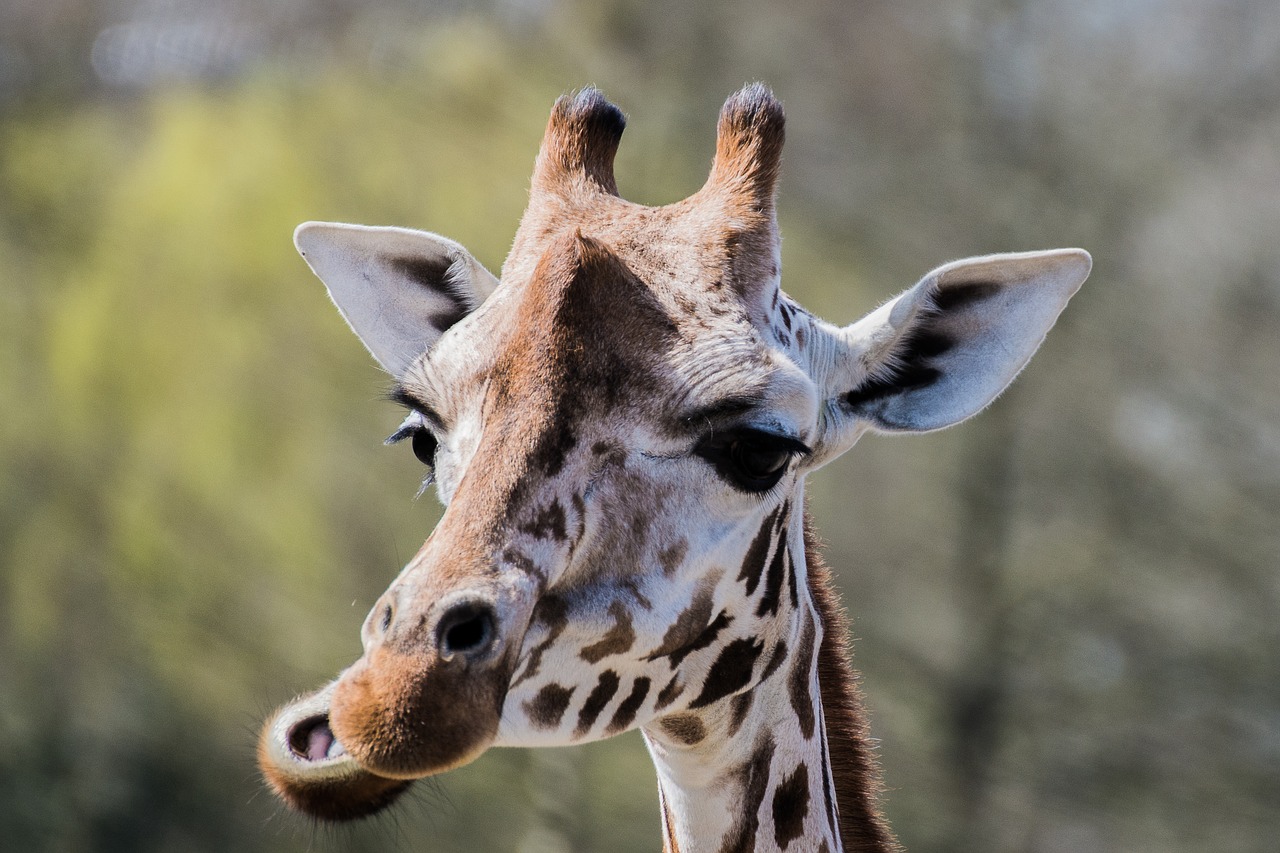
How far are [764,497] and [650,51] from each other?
932 cm

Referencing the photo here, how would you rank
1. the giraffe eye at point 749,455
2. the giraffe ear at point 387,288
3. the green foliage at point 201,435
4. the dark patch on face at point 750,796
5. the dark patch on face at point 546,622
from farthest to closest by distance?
the green foliage at point 201,435
the giraffe ear at point 387,288
the dark patch on face at point 750,796
the giraffe eye at point 749,455
the dark patch on face at point 546,622

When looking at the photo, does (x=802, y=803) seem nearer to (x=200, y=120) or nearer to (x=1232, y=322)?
(x=1232, y=322)

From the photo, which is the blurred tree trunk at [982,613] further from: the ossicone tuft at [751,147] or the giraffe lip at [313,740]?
the giraffe lip at [313,740]

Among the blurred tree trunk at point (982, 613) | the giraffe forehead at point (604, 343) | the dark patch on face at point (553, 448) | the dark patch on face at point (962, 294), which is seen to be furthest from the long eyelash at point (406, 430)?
the blurred tree trunk at point (982, 613)

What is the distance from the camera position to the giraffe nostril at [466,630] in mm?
1871

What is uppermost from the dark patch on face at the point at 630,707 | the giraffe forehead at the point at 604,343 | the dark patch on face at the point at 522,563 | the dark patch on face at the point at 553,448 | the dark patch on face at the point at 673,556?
the giraffe forehead at the point at 604,343

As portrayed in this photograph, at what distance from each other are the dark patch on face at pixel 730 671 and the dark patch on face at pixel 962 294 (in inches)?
31.9

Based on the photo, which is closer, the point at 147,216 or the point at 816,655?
the point at 816,655

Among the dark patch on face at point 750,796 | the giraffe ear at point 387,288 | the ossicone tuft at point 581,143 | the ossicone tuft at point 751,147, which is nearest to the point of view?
the dark patch on face at point 750,796

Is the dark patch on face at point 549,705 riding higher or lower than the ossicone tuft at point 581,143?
lower

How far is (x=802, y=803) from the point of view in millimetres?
2586

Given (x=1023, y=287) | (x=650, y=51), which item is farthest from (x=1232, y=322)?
(x=1023, y=287)

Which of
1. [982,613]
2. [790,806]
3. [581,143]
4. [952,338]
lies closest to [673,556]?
[790,806]

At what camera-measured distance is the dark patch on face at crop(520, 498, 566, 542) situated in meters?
2.05
